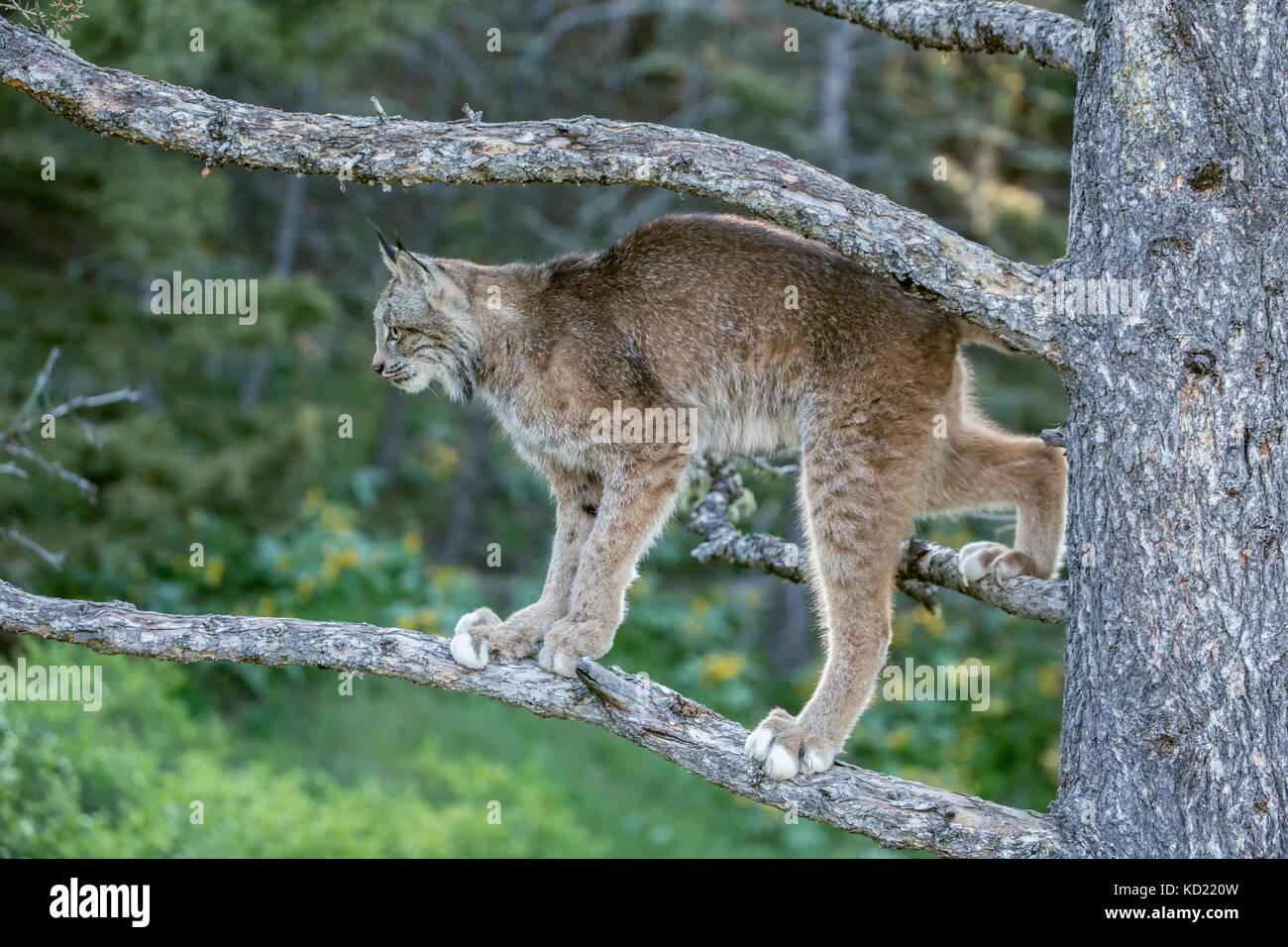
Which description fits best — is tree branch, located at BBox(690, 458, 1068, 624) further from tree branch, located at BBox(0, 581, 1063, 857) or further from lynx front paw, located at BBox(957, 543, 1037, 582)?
tree branch, located at BBox(0, 581, 1063, 857)

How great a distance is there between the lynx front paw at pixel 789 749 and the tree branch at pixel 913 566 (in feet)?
3.01

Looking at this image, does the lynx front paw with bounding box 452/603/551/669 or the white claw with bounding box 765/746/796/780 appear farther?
the lynx front paw with bounding box 452/603/551/669

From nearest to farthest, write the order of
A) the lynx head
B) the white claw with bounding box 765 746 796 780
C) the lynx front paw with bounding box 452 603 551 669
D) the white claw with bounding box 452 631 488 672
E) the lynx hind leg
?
the white claw with bounding box 765 746 796 780 < the white claw with bounding box 452 631 488 672 < the lynx front paw with bounding box 452 603 551 669 < the lynx hind leg < the lynx head

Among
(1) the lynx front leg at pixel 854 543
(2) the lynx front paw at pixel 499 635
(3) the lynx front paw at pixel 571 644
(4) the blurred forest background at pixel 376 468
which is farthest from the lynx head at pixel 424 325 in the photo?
(4) the blurred forest background at pixel 376 468

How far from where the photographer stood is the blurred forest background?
850cm

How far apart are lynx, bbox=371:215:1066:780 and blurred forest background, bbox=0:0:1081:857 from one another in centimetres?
219

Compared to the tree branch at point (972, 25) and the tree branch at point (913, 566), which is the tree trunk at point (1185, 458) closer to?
the tree branch at point (972, 25)

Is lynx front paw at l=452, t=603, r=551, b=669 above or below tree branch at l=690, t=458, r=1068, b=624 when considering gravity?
below

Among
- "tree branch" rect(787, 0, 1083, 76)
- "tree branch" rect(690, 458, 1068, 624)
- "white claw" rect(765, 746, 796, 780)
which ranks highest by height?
"tree branch" rect(787, 0, 1083, 76)

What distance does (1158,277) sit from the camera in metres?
3.74

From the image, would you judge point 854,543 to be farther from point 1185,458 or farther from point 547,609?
point 1185,458

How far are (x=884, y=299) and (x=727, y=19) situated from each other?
366 inches

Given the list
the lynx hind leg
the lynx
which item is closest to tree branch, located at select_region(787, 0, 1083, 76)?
the lynx
